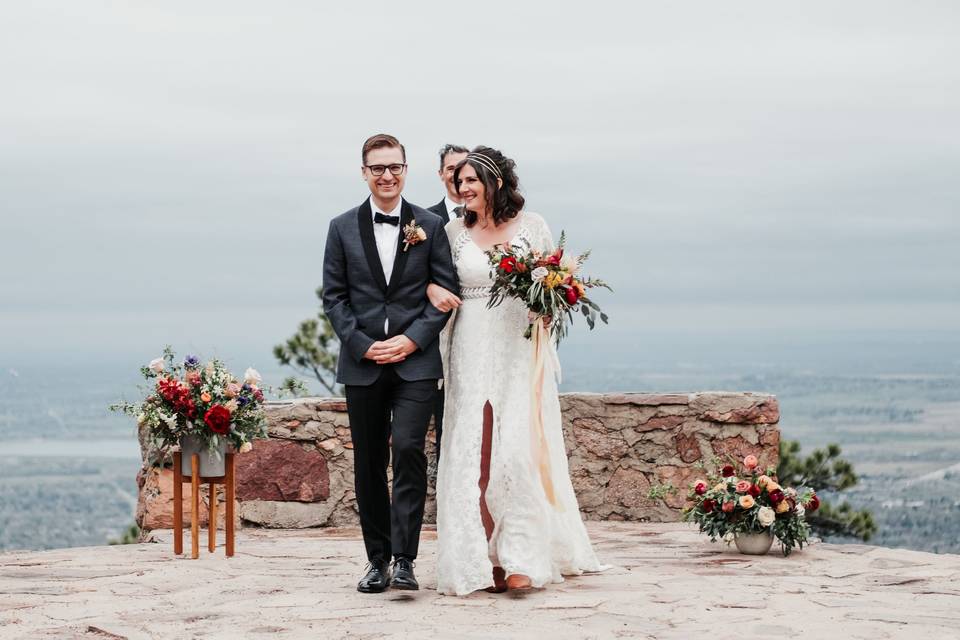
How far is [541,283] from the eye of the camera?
19.2ft

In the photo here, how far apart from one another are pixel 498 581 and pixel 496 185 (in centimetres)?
193

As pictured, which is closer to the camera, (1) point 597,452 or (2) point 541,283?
(2) point 541,283

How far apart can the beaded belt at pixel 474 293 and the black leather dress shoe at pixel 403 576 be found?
51.6 inches

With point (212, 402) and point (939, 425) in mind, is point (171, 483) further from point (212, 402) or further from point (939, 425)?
point (939, 425)

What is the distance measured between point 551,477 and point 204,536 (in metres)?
3.28

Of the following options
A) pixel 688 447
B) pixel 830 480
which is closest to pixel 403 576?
pixel 688 447

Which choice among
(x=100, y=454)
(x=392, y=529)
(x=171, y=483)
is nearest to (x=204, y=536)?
(x=171, y=483)

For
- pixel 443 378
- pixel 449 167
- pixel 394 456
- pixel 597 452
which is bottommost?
pixel 597 452

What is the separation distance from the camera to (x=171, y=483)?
8742 mm

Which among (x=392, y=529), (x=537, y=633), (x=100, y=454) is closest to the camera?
(x=537, y=633)

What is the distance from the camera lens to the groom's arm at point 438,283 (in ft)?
19.1

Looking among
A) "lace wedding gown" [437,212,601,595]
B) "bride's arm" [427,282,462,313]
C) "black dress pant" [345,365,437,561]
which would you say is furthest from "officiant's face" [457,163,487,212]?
"black dress pant" [345,365,437,561]

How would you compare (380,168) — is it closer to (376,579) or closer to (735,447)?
(376,579)

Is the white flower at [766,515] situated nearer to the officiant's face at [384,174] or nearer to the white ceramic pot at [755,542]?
the white ceramic pot at [755,542]
